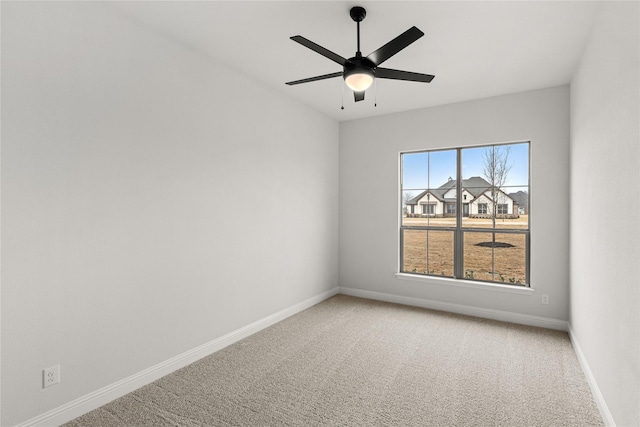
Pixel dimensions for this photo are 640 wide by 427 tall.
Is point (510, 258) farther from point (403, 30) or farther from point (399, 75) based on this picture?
point (403, 30)

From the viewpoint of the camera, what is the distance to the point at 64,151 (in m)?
2.13

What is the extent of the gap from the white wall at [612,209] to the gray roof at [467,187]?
1375 mm

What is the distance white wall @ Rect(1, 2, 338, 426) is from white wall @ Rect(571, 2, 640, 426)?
298 cm

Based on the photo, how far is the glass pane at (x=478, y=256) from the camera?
4352 millimetres

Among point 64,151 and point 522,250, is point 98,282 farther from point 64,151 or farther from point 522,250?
point 522,250

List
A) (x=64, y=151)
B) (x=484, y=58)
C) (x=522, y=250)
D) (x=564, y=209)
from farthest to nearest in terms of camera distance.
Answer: (x=522, y=250) < (x=564, y=209) < (x=484, y=58) < (x=64, y=151)

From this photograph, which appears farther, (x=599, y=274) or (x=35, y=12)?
(x=599, y=274)

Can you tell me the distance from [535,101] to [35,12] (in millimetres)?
4625

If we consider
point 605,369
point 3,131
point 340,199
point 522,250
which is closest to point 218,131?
point 3,131

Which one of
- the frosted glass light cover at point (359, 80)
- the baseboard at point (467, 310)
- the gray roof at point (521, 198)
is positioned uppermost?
the frosted glass light cover at point (359, 80)

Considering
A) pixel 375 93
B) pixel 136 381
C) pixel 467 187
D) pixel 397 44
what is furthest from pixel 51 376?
pixel 467 187

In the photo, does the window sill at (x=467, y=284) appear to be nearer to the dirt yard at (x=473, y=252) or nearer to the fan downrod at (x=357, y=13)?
the dirt yard at (x=473, y=252)

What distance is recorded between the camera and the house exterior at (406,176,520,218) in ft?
14.0

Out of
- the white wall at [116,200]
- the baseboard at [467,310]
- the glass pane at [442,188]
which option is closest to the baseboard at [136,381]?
the white wall at [116,200]
